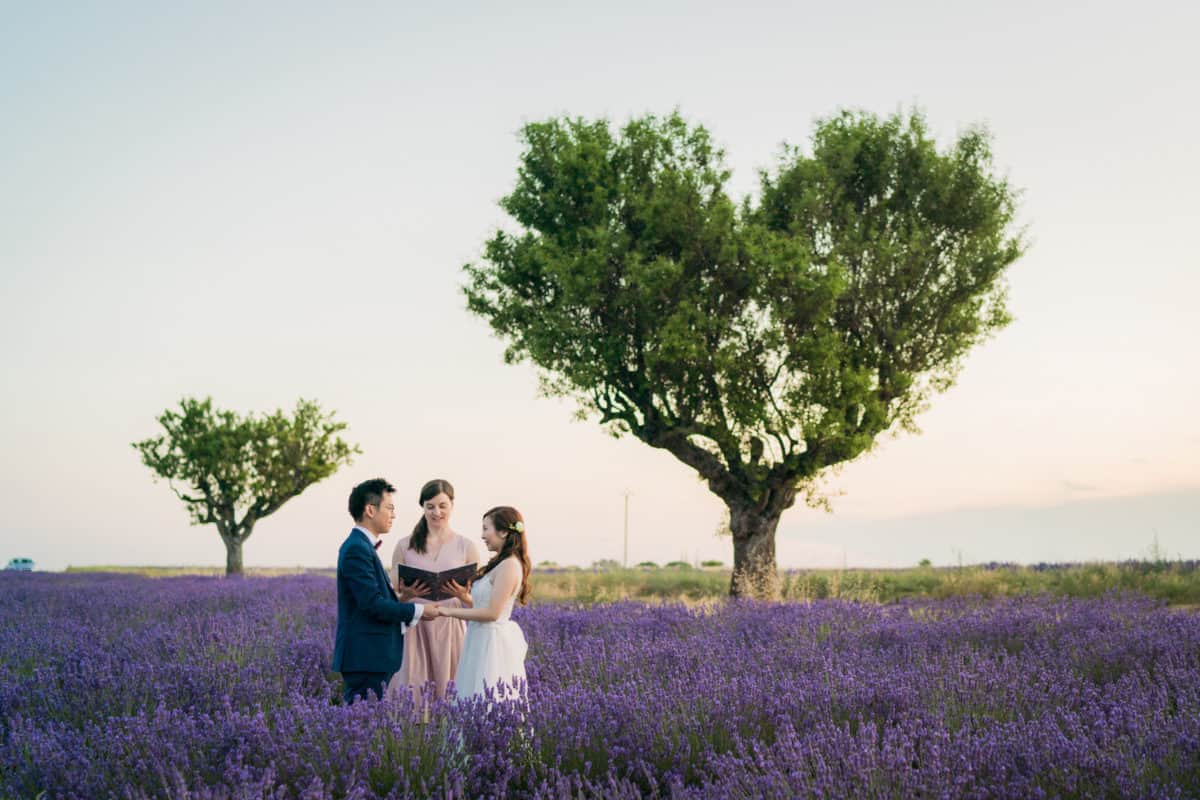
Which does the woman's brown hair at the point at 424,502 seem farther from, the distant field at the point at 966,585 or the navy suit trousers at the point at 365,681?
the distant field at the point at 966,585

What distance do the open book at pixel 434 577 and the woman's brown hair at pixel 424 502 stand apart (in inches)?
6.1

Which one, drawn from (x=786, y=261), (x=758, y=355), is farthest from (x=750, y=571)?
(x=786, y=261)

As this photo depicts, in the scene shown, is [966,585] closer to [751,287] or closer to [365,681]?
[751,287]

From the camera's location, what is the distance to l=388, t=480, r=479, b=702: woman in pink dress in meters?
6.73

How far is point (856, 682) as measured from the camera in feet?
18.3

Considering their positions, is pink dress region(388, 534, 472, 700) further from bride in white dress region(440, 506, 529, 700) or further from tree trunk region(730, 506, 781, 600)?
tree trunk region(730, 506, 781, 600)

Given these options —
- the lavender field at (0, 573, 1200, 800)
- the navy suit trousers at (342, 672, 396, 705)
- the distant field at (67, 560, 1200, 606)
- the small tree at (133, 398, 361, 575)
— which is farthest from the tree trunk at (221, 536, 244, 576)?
the navy suit trousers at (342, 672, 396, 705)

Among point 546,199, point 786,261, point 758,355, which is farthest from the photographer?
point 546,199

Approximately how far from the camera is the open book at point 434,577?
22.1 ft

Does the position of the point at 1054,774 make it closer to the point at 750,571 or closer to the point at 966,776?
the point at 966,776

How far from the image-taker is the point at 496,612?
618 centimetres

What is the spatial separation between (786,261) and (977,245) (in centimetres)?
469

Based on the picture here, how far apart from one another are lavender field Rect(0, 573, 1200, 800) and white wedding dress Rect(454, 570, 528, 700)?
10.7 inches

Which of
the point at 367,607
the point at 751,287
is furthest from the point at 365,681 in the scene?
the point at 751,287
